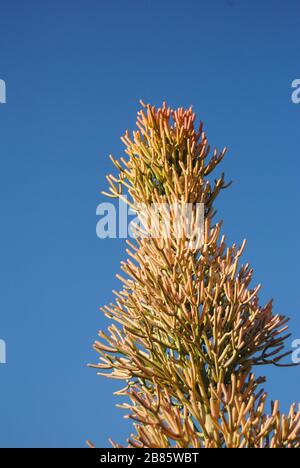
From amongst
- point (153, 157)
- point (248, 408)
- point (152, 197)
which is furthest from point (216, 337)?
point (153, 157)

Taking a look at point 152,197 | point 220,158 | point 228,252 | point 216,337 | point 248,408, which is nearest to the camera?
A: point 248,408

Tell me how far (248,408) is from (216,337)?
32.9 inches

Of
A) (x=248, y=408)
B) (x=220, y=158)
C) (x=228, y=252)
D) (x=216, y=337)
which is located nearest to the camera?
(x=248, y=408)

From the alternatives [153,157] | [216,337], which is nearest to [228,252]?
[216,337]

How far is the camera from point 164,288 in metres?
4.83

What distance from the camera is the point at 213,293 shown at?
16.3 ft

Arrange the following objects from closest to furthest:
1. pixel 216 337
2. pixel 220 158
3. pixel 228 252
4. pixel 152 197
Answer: pixel 216 337 → pixel 228 252 → pixel 152 197 → pixel 220 158

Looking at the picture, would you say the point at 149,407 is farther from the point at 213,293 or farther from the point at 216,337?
the point at 213,293

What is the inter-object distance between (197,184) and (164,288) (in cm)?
135
